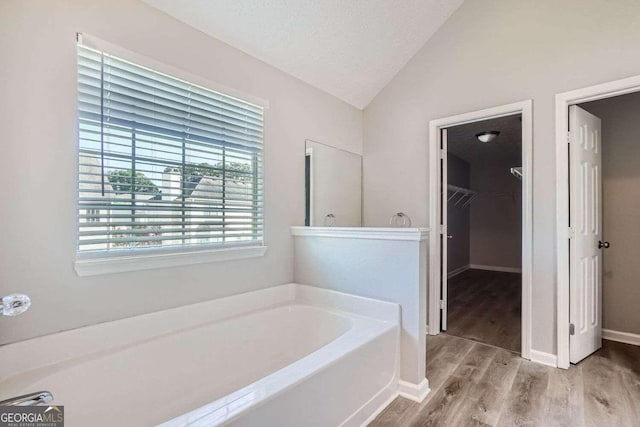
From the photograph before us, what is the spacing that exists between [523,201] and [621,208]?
111 centimetres

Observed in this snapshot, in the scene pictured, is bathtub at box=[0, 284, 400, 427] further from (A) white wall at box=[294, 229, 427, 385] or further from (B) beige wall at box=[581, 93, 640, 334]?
(B) beige wall at box=[581, 93, 640, 334]

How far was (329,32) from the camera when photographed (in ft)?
8.18

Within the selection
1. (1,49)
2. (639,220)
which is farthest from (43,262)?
(639,220)

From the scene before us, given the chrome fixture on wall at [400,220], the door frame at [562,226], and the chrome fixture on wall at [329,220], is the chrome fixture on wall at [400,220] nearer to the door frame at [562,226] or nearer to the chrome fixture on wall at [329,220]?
the chrome fixture on wall at [329,220]

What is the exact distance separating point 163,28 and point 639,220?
3889mm

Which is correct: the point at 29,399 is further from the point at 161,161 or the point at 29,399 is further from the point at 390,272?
the point at 390,272

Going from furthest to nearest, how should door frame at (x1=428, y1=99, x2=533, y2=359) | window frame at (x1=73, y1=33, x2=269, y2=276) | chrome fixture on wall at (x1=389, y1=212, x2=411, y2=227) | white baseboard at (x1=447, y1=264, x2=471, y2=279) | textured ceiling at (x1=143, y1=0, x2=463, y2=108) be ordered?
1. white baseboard at (x1=447, y1=264, x2=471, y2=279)
2. chrome fixture on wall at (x1=389, y1=212, x2=411, y2=227)
3. door frame at (x1=428, y1=99, x2=533, y2=359)
4. textured ceiling at (x1=143, y1=0, x2=463, y2=108)
5. window frame at (x1=73, y1=33, x2=269, y2=276)

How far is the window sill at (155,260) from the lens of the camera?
1.62m

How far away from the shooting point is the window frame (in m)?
1.60

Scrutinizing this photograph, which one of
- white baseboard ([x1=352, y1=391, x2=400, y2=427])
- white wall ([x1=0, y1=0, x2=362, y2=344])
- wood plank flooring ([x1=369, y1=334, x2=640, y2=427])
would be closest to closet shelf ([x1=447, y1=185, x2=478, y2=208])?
wood plank flooring ([x1=369, y1=334, x2=640, y2=427])

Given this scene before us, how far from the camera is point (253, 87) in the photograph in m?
2.39

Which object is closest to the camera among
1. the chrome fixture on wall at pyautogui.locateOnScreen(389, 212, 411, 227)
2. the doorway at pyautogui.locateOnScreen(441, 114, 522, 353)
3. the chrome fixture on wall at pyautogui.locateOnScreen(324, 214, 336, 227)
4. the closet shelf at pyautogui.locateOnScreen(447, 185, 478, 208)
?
the chrome fixture on wall at pyautogui.locateOnScreen(324, 214, 336, 227)

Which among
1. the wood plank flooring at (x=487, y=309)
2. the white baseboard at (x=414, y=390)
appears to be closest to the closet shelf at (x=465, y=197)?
the wood plank flooring at (x=487, y=309)

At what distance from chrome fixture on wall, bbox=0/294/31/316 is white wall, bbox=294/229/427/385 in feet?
5.64
